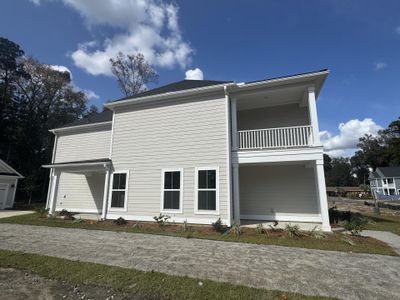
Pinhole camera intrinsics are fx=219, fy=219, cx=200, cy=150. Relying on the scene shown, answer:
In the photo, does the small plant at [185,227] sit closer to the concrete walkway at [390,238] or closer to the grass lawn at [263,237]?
the grass lawn at [263,237]

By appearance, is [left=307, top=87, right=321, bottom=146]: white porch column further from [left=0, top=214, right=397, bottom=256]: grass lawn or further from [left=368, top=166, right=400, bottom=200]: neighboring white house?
[left=368, top=166, right=400, bottom=200]: neighboring white house

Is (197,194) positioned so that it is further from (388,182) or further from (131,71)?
(388,182)

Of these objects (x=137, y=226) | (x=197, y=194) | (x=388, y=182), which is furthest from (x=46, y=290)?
(x=388, y=182)

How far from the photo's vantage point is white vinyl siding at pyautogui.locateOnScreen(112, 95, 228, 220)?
955cm

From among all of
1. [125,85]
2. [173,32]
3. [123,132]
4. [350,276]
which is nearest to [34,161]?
[125,85]

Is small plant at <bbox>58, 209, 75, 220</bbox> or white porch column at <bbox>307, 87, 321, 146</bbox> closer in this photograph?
A: white porch column at <bbox>307, 87, 321, 146</bbox>

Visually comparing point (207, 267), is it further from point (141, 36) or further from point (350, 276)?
point (141, 36)

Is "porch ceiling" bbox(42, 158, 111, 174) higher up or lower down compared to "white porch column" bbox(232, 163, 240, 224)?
higher up

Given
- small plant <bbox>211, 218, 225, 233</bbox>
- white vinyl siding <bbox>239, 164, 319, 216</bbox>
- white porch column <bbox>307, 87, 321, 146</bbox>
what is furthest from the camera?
white vinyl siding <bbox>239, 164, 319, 216</bbox>

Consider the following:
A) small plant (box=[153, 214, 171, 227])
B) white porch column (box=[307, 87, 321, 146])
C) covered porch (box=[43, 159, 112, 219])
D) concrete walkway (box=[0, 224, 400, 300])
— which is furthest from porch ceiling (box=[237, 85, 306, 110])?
covered porch (box=[43, 159, 112, 219])

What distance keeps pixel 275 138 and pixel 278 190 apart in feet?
8.73

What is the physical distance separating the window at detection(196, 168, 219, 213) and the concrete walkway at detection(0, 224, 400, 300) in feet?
7.57

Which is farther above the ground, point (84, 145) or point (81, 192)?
point (84, 145)

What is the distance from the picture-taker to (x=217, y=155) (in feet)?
31.1
